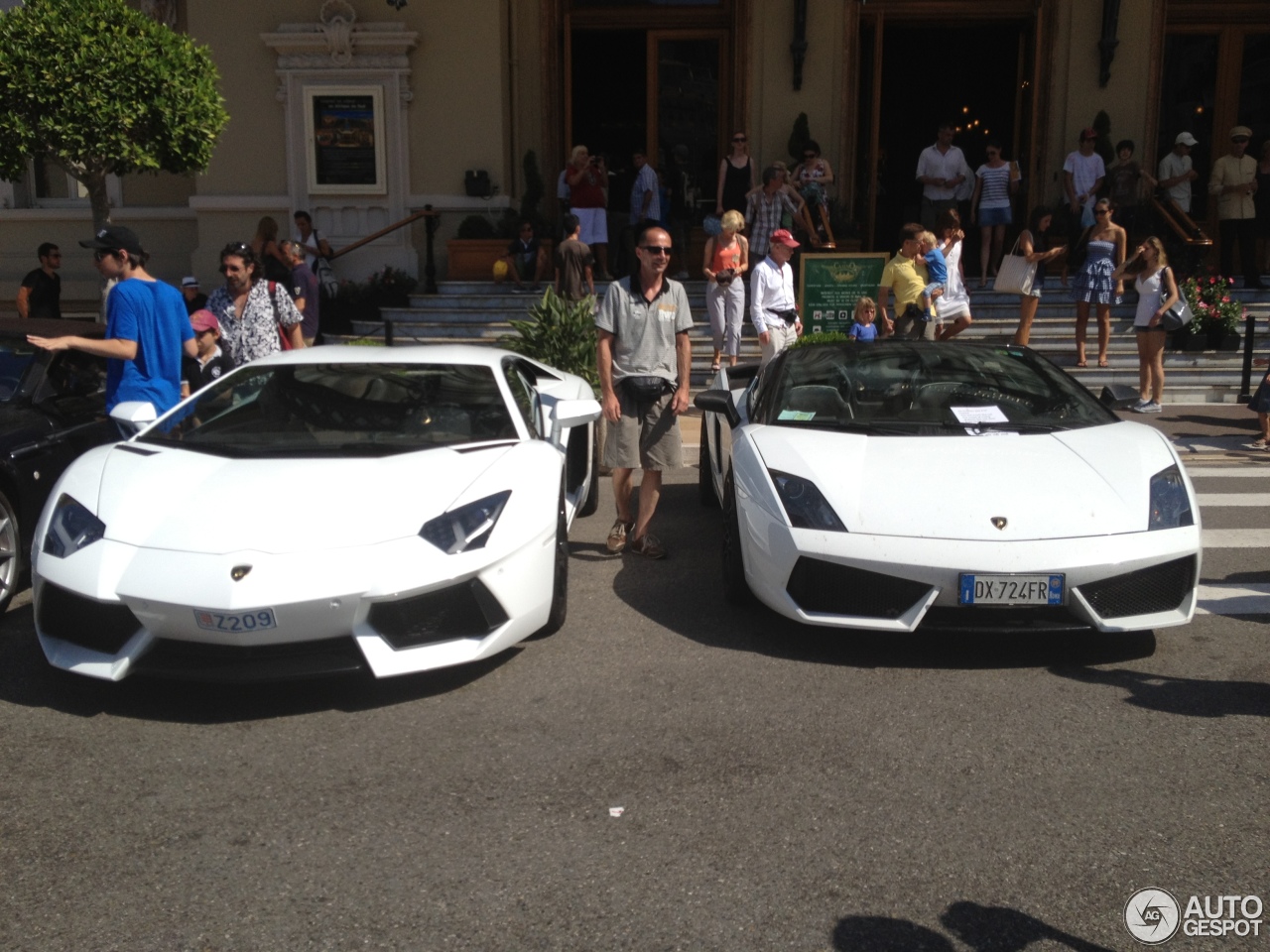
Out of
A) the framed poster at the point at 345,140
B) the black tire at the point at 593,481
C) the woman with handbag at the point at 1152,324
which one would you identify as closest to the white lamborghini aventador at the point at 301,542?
the black tire at the point at 593,481

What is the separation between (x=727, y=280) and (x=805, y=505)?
757 cm

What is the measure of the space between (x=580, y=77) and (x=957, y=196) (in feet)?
18.1

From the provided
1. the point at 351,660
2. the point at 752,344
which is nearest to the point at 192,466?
the point at 351,660

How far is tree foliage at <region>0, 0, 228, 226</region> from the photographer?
34.5 feet

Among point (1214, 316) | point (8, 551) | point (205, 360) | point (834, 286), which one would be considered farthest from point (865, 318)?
point (8, 551)

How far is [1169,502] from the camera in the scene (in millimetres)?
5164

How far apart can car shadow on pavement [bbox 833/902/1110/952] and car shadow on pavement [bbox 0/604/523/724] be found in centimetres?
208

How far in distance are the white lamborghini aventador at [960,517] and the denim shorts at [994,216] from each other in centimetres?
1024

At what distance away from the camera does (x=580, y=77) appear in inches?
681

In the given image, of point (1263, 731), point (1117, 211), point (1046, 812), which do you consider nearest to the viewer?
point (1046, 812)

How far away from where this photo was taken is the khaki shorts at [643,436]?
6.66 meters

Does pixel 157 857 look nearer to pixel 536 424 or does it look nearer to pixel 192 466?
pixel 192 466

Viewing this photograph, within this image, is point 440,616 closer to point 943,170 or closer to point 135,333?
point 135,333

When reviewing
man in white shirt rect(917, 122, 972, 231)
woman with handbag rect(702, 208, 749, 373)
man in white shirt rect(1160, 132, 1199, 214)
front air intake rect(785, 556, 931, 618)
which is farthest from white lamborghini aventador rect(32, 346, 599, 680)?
man in white shirt rect(1160, 132, 1199, 214)
